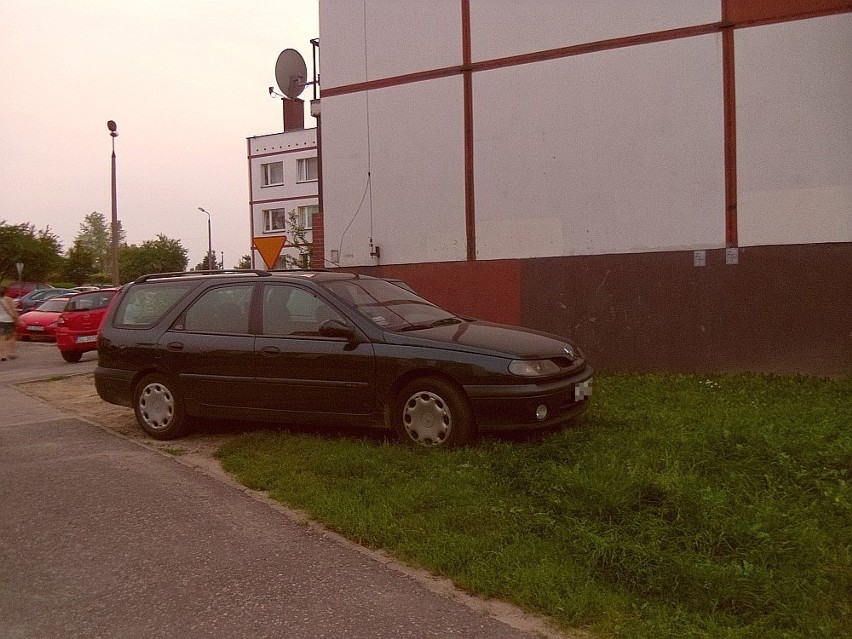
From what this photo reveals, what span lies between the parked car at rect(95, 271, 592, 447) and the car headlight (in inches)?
0.4

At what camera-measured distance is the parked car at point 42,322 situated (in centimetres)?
2109

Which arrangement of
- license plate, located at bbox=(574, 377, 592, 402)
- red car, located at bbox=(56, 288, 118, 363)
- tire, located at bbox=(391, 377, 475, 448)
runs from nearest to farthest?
tire, located at bbox=(391, 377, 475, 448) < license plate, located at bbox=(574, 377, 592, 402) < red car, located at bbox=(56, 288, 118, 363)

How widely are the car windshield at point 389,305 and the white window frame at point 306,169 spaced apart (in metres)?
34.8

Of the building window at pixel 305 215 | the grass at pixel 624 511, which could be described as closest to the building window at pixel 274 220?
the building window at pixel 305 215

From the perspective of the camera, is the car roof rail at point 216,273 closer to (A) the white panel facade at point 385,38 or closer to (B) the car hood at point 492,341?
(B) the car hood at point 492,341

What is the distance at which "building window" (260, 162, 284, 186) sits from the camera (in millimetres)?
43062

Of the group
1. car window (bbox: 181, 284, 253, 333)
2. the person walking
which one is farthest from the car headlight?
the person walking

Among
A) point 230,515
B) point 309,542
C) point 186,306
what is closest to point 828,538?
point 309,542

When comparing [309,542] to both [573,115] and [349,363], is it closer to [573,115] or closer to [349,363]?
[349,363]

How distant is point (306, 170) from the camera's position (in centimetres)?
4156

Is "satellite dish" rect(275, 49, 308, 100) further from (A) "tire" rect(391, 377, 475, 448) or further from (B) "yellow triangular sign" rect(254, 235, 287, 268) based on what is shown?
(A) "tire" rect(391, 377, 475, 448)

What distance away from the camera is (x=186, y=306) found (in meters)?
7.32

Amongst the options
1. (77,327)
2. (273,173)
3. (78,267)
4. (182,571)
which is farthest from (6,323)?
(78,267)

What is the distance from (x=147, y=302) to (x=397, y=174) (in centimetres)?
574
